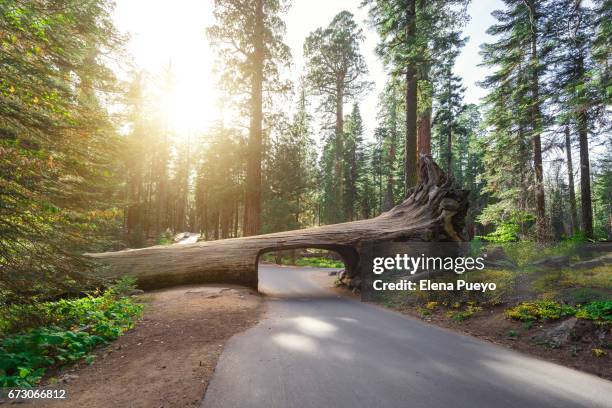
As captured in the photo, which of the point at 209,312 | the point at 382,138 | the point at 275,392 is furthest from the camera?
the point at 382,138

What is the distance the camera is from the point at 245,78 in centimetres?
1534

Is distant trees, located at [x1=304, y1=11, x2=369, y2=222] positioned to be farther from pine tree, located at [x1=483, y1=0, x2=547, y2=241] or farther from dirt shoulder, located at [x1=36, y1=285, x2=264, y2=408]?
dirt shoulder, located at [x1=36, y1=285, x2=264, y2=408]

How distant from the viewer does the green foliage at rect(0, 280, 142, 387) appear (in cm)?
368

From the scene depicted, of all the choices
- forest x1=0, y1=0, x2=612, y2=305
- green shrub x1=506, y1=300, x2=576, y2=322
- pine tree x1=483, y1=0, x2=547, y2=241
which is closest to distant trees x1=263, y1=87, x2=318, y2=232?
forest x1=0, y1=0, x2=612, y2=305

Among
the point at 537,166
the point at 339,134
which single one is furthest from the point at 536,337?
the point at 339,134

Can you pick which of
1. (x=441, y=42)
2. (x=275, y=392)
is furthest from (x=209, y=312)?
(x=441, y=42)

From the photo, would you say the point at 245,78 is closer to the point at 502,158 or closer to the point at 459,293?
the point at 459,293

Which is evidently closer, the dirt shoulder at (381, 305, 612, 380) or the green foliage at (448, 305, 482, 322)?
the dirt shoulder at (381, 305, 612, 380)

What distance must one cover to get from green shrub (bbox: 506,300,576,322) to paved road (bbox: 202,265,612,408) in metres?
1.45

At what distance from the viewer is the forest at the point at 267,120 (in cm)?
→ 452

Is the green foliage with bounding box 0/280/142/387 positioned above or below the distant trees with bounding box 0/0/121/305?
below

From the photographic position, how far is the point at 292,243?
10.7 m

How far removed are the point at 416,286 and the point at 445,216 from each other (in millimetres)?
3080

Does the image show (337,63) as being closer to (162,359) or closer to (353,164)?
(353,164)
